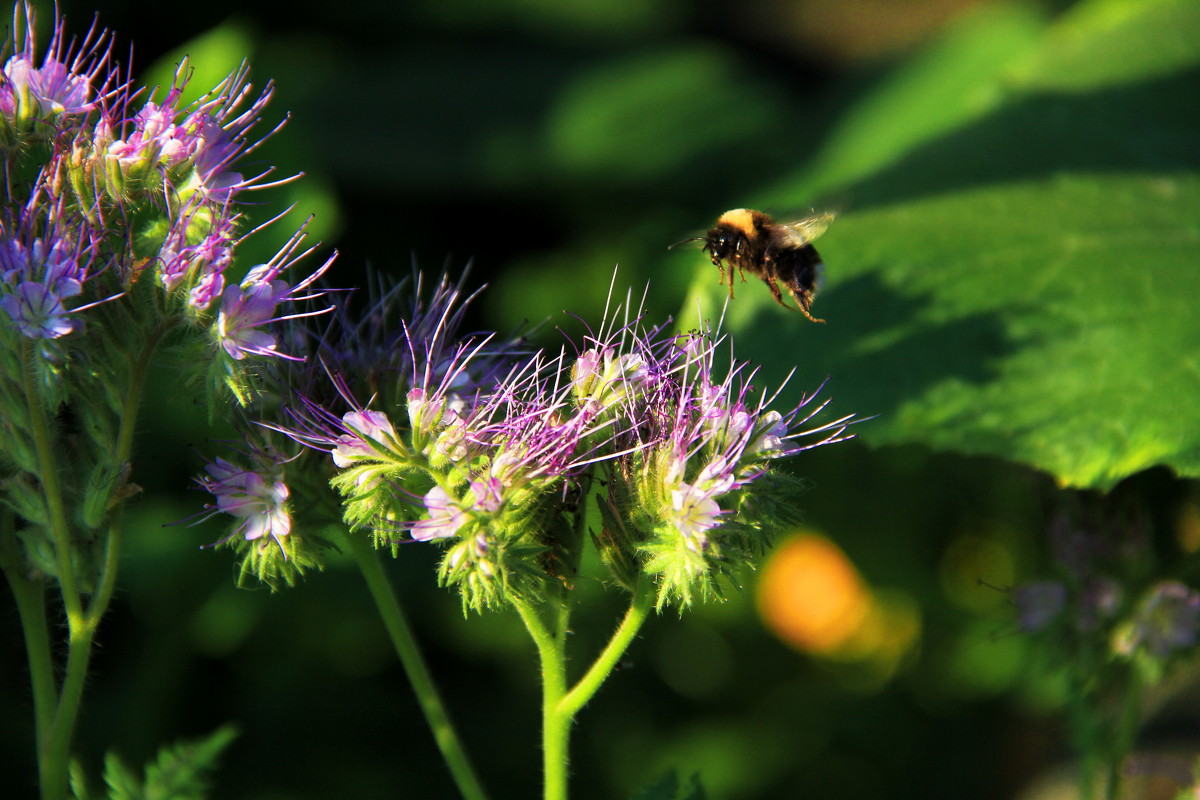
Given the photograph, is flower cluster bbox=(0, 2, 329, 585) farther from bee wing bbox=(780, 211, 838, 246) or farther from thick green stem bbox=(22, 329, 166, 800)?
bee wing bbox=(780, 211, 838, 246)

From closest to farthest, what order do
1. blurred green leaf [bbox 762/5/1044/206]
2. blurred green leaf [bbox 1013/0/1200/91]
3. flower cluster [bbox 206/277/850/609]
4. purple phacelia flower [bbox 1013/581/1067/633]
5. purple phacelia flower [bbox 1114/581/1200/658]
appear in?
flower cluster [bbox 206/277/850/609], purple phacelia flower [bbox 1114/581/1200/658], purple phacelia flower [bbox 1013/581/1067/633], blurred green leaf [bbox 1013/0/1200/91], blurred green leaf [bbox 762/5/1044/206]

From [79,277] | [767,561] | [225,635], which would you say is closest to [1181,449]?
[767,561]

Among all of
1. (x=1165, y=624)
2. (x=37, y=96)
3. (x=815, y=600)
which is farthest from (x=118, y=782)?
(x=815, y=600)

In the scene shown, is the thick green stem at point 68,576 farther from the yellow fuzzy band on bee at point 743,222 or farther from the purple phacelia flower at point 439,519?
the yellow fuzzy band on bee at point 743,222

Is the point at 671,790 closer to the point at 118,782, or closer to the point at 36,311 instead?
the point at 118,782

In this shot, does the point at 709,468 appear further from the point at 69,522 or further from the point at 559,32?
the point at 559,32

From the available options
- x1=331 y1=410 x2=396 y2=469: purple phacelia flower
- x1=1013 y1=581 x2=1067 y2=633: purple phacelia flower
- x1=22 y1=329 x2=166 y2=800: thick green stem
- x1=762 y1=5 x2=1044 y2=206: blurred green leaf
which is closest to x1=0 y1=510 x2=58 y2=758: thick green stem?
x1=22 y1=329 x2=166 y2=800: thick green stem
